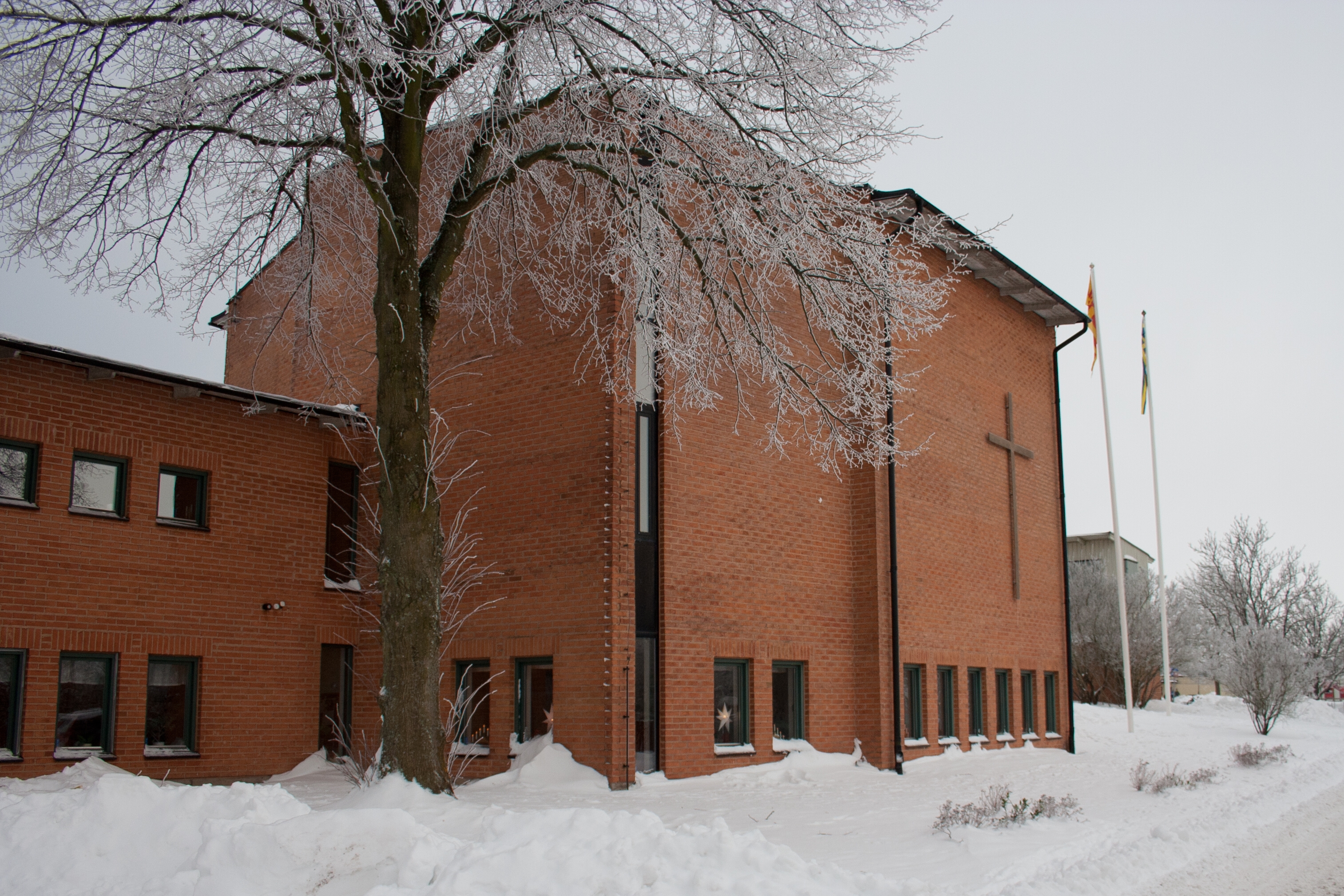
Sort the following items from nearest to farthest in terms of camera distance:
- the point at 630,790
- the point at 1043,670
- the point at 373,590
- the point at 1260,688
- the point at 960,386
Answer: the point at 630,790, the point at 373,590, the point at 960,386, the point at 1043,670, the point at 1260,688

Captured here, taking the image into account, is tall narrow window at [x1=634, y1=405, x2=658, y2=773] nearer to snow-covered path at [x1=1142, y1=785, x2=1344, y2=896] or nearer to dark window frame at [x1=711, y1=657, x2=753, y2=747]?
dark window frame at [x1=711, y1=657, x2=753, y2=747]

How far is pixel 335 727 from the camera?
1541 cm

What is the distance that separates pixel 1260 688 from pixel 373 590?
2411 cm

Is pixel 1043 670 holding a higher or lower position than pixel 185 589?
lower

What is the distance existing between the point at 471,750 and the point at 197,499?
509 centimetres

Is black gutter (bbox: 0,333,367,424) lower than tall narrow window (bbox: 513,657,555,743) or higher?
higher

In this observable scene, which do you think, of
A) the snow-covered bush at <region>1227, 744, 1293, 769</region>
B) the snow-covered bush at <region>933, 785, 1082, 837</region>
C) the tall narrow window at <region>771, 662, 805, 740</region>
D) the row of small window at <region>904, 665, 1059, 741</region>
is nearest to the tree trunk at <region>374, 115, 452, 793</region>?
the snow-covered bush at <region>933, 785, 1082, 837</region>

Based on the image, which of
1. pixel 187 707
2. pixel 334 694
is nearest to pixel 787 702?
pixel 334 694

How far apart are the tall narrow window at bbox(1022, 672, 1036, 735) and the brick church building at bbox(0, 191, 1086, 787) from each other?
4.47 meters

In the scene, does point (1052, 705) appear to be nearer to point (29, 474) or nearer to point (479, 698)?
point (479, 698)

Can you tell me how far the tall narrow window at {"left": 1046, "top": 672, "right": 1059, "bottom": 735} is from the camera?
74.7 feet

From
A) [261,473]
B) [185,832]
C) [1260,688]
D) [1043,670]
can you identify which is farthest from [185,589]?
[1260,688]

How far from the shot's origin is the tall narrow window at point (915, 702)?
1789cm

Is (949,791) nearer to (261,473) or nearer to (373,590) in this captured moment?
(373,590)
